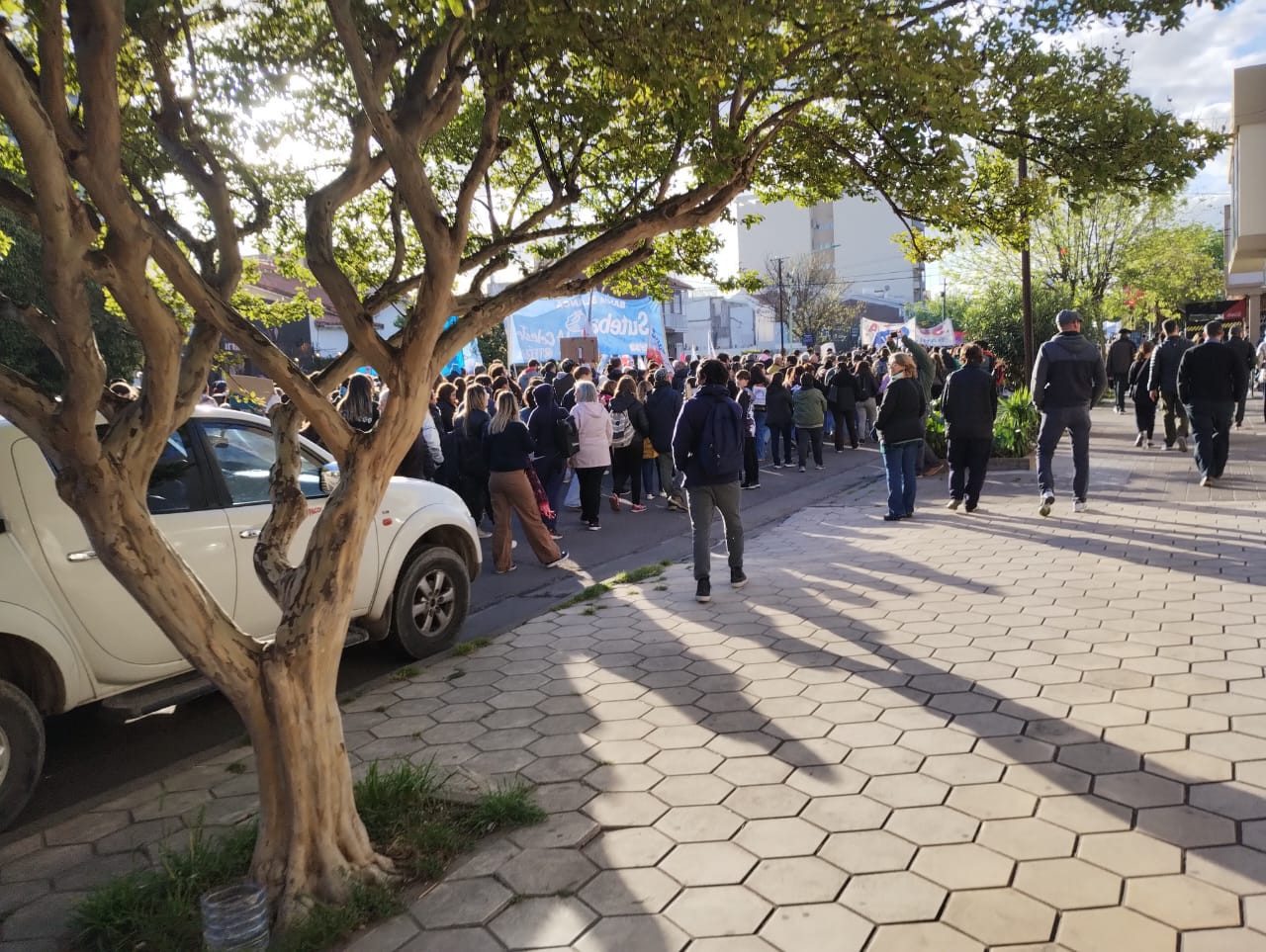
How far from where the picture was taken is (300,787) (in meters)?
Result: 3.16

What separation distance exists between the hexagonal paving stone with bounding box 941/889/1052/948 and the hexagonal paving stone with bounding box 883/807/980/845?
0.36m

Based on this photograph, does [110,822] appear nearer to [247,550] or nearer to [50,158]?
[247,550]

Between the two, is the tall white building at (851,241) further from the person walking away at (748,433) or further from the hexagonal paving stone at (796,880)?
the hexagonal paving stone at (796,880)

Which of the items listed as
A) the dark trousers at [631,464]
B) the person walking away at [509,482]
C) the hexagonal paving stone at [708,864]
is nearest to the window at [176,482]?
the hexagonal paving stone at [708,864]

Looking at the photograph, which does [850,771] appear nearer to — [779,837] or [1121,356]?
[779,837]

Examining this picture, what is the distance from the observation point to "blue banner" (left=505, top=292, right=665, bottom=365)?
20375mm

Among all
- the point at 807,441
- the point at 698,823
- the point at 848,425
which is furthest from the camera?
the point at 848,425

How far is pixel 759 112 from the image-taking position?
22.6 ft

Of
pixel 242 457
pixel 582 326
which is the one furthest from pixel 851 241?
pixel 242 457

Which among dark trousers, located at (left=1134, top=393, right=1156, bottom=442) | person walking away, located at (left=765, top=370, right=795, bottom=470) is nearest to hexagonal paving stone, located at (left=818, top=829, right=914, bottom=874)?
person walking away, located at (left=765, top=370, right=795, bottom=470)

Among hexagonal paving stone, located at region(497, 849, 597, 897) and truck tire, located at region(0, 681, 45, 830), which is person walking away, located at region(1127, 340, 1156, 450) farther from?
truck tire, located at region(0, 681, 45, 830)

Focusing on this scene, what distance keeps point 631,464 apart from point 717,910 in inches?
373

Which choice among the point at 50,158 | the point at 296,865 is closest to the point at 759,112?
the point at 50,158

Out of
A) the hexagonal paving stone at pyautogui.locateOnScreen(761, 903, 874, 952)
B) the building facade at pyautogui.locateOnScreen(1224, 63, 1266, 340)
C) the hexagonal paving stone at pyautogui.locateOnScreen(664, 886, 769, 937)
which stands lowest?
the hexagonal paving stone at pyautogui.locateOnScreen(761, 903, 874, 952)
